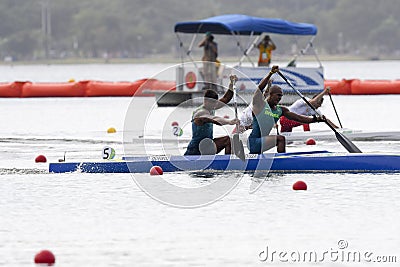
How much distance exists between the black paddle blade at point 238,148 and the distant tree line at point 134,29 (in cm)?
14776

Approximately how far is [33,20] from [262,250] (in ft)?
548

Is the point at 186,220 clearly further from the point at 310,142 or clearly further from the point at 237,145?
the point at 310,142

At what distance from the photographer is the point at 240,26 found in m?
36.8

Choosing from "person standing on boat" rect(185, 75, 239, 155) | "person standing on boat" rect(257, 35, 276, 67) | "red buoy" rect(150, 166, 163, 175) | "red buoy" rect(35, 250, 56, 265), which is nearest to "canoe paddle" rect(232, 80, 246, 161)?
"person standing on boat" rect(185, 75, 239, 155)

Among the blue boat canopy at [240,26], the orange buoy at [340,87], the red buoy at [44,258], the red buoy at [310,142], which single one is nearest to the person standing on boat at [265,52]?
the blue boat canopy at [240,26]

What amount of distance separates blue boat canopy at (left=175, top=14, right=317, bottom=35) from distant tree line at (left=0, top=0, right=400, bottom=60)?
419 feet

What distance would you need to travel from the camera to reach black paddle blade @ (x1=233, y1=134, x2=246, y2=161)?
58.6 ft

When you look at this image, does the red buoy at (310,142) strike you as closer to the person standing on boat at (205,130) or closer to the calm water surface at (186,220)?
the calm water surface at (186,220)

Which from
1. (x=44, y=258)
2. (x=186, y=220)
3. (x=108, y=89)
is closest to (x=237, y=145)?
(x=186, y=220)

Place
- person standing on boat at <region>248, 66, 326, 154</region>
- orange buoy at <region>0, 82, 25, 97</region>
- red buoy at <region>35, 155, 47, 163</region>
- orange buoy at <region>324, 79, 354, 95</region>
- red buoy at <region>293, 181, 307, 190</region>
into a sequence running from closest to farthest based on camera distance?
red buoy at <region>293, 181, 307, 190</region> → person standing on boat at <region>248, 66, 326, 154</region> → red buoy at <region>35, 155, 47, 163</region> → orange buoy at <region>0, 82, 25, 97</region> → orange buoy at <region>324, 79, 354, 95</region>

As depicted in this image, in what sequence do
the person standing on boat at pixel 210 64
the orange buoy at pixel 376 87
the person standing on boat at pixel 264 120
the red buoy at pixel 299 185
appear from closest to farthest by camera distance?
1. the red buoy at pixel 299 185
2. the person standing on boat at pixel 264 120
3. the person standing on boat at pixel 210 64
4. the orange buoy at pixel 376 87

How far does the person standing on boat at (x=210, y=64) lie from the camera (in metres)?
35.4

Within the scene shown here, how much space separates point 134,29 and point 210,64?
137m

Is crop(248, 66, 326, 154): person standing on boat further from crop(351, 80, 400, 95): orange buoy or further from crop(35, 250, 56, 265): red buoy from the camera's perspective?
crop(351, 80, 400, 95): orange buoy
